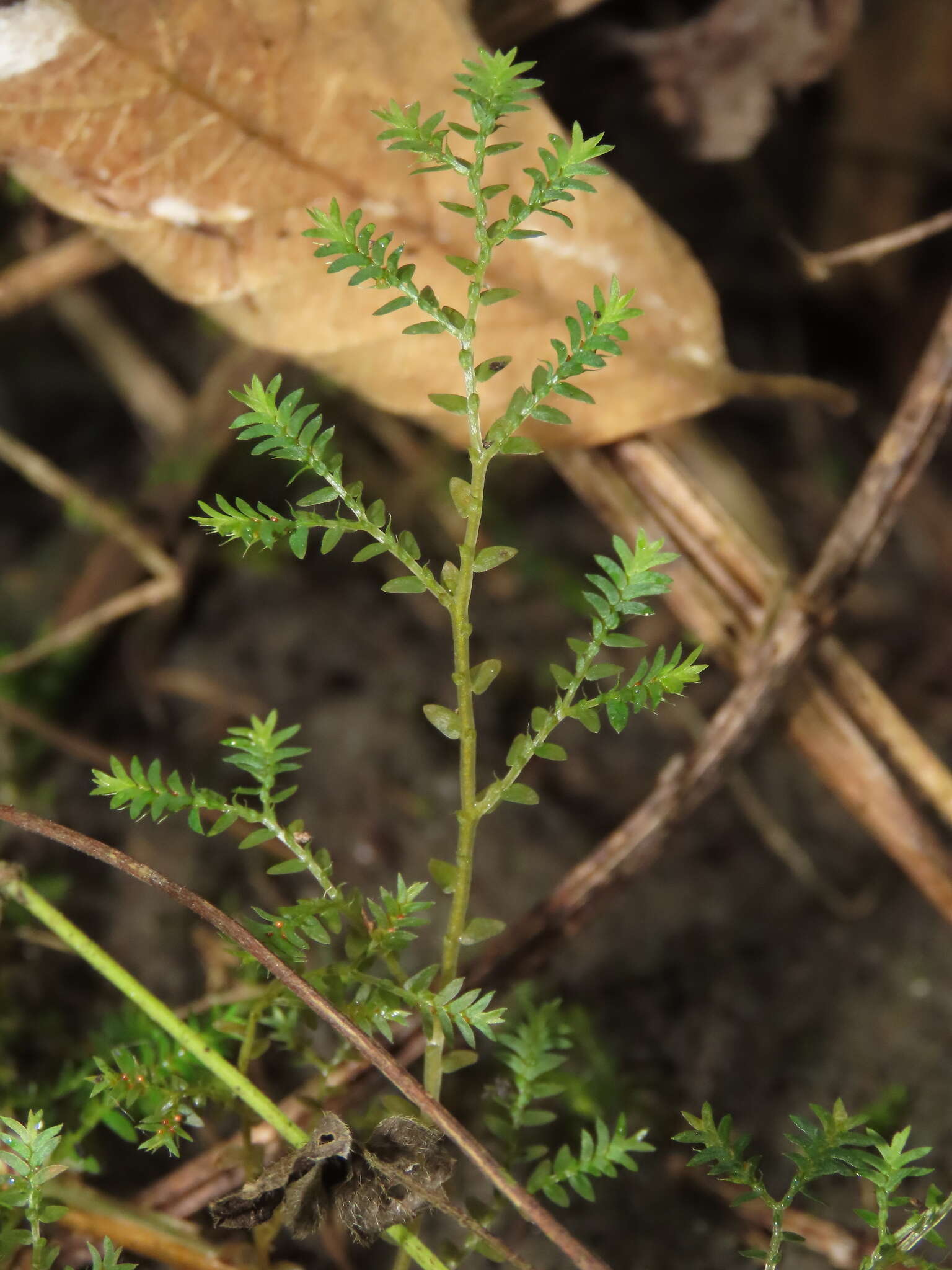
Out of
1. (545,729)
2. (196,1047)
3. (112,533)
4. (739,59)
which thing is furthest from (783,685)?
(112,533)

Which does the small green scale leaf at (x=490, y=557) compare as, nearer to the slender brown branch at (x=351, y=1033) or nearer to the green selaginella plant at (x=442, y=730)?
the green selaginella plant at (x=442, y=730)

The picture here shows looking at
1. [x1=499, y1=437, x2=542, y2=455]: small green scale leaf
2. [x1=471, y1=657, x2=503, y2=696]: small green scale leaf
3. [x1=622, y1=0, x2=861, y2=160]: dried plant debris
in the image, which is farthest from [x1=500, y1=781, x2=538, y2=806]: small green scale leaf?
[x1=622, y1=0, x2=861, y2=160]: dried plant debris

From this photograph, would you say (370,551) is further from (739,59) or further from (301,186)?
(739,59)

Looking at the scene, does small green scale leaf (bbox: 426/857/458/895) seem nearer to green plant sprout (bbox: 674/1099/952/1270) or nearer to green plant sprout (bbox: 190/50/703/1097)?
green plant sprout (bbox: 190/50/703/1097)

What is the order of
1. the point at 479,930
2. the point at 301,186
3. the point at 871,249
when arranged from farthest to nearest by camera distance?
the point at 871,249
the point at 301,186
the point at 479,930

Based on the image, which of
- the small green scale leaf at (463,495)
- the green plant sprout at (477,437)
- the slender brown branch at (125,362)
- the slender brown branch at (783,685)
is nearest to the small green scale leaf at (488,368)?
the green plant sprout at (477,437)

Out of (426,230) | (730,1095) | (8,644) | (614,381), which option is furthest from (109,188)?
(730,1095)
